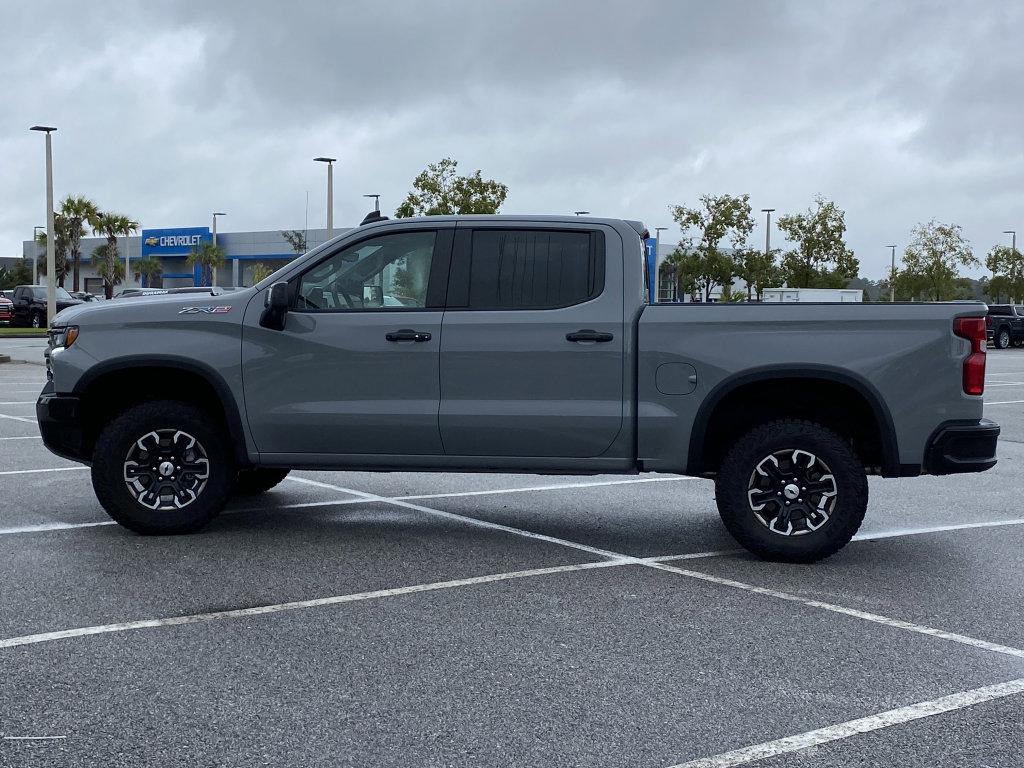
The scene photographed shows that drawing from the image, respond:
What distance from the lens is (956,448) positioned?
22.7 ft

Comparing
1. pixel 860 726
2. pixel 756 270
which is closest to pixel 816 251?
pixel 756 270

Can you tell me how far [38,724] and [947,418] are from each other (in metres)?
4.96

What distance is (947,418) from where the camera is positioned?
6.93 m

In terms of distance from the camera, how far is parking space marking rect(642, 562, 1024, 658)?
532 cm

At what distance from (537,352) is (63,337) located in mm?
3029

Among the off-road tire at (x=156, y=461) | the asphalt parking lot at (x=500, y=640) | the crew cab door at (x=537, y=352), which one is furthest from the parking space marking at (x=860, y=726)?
the off-road tire at (x=156, y=461)

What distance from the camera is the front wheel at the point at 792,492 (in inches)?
273

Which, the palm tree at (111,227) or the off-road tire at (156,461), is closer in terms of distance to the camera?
the off-road tire at (156,461)

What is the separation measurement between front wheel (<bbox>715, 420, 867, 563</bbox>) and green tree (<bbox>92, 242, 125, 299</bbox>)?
70301 mm

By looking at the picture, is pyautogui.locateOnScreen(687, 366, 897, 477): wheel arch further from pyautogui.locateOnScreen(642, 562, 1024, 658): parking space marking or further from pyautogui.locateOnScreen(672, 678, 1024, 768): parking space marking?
pyautogui.locateOnScreen(672, 678, 1024, 768): parking space marking

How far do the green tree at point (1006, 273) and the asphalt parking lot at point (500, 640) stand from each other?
7084cm

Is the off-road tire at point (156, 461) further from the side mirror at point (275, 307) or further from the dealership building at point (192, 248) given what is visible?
the dealership building at point (192, 248)

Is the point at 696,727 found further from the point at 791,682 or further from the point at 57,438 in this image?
the point at 57,438

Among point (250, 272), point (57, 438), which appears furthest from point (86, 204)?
point (57, 438)
